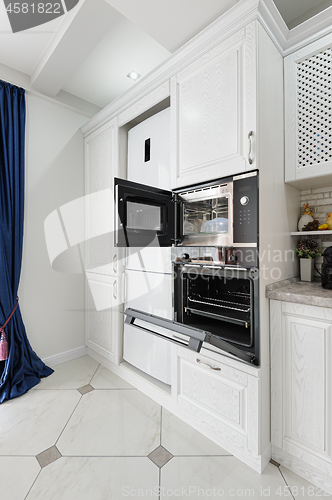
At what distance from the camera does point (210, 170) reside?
1.53 metres

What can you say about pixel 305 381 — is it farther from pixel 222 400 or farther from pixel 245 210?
pixel 245 210

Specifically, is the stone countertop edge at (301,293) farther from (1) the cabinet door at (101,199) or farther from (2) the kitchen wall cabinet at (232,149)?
(1) the cabinet door at (101,199)

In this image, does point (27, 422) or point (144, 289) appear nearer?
point (27, 422)

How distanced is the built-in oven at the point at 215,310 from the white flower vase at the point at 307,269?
1.38 ft

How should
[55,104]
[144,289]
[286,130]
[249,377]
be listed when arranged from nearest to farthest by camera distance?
[249,377] → [286,130] → [144,289] → [55,104]

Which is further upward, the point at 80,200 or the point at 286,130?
the point at 286,130

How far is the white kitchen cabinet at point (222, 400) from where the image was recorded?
4.51ft

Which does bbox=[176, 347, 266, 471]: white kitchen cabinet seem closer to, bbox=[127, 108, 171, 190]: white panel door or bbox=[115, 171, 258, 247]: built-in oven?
bbox=[115, 171, 258, 247]: built-in oven

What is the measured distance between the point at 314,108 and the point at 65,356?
304 centimetres

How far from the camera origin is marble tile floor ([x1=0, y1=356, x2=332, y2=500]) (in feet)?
4.17

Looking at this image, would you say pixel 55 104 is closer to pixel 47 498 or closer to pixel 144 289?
pixel 144 289

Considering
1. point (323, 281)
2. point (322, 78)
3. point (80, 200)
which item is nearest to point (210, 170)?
point (322, 78)

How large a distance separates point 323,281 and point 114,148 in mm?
2031

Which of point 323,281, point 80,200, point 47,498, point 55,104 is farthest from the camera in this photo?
point 80,200
